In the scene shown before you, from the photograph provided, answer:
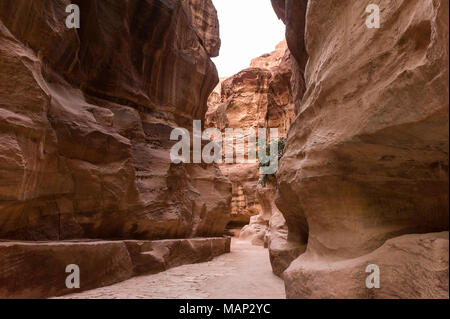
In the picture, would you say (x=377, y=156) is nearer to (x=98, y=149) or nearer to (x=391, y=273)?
(x=391, y=273)

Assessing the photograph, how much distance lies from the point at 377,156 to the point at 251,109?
99.8 ft

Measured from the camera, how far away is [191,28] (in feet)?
45.9

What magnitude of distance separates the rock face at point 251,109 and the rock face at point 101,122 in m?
10.3

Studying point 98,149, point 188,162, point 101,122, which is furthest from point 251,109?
point 98,149

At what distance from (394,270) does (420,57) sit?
7.12ft

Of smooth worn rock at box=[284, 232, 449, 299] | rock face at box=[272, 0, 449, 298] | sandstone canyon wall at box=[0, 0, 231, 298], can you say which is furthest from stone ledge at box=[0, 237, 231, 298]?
smooth worn rock at box=[284, 232, 449, 299]

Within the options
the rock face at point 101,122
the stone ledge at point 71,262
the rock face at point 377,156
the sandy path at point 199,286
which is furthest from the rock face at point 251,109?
the rock face at point 377,156

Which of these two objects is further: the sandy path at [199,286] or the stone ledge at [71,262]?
the sandy path at [199,286]

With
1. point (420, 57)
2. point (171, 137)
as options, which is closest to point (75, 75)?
point (171, 137)

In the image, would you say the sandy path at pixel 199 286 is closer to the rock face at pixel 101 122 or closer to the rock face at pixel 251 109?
the rock face at pixel 101 122

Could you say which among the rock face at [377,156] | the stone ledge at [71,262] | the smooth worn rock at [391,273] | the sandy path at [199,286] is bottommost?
the sandy path at [199,286]

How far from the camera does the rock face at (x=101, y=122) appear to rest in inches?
214

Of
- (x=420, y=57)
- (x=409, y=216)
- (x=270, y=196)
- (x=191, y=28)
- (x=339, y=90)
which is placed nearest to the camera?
(x=420, y=57)
